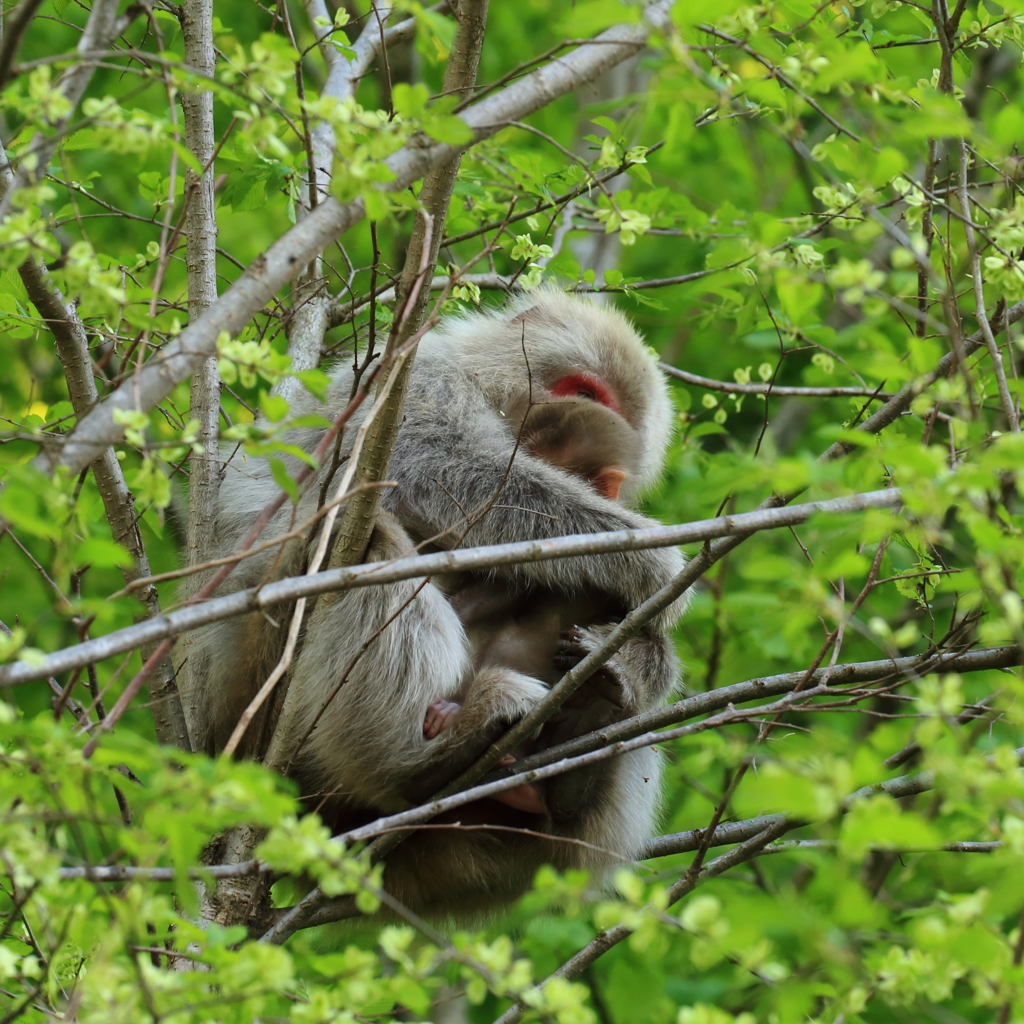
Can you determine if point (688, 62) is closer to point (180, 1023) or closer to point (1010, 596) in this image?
point (1010, 596)

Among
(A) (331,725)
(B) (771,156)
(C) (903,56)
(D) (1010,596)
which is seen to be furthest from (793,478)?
(B) (771,156)

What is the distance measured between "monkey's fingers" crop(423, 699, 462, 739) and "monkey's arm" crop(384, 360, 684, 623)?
21.5 inches

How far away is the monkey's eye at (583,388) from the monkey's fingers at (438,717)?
5.21 ft

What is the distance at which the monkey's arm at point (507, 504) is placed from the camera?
3.94 meters

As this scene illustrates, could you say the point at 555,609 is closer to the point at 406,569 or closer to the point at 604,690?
the point at 604,690

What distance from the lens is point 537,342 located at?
4.88 m

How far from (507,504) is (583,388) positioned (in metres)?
1.04

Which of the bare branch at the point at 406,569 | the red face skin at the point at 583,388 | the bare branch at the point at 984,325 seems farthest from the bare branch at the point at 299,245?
the red face skin at the point at 583,388

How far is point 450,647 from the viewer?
3691mm

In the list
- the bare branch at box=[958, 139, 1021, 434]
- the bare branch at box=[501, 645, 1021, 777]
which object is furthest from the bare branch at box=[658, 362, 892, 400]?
the bare branch at box=[501, 645, 1021, 777]

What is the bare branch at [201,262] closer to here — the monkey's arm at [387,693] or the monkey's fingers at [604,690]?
the monkey's arm at [387,693]

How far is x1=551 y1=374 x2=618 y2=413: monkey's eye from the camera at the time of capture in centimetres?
473

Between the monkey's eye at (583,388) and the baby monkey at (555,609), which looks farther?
the monkey's eye at (583,388)

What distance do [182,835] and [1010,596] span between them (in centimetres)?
143
